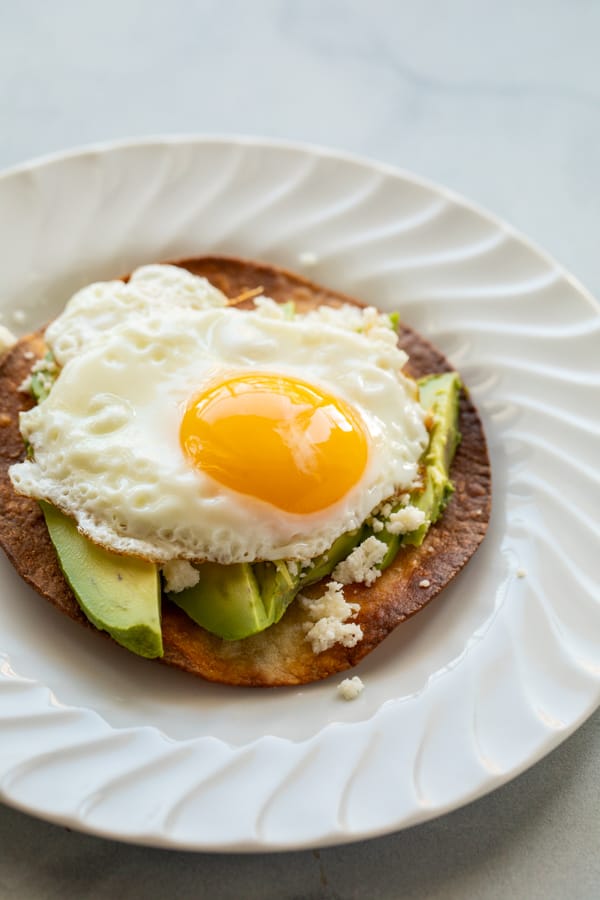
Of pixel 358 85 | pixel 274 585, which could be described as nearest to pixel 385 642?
pixel 274 585

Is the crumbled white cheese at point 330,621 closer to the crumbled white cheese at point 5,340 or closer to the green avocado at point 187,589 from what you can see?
the green avocado at point 187,589

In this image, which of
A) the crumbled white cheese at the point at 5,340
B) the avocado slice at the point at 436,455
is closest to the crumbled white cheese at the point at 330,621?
the avocado slice at the point at 436,455

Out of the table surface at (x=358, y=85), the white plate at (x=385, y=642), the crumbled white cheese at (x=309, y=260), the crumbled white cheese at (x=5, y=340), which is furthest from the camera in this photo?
the table surface at (x=358, y=85)

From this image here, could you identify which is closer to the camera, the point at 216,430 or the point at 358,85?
the point at 216,430

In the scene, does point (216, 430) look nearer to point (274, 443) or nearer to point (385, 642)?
point (274, 443)

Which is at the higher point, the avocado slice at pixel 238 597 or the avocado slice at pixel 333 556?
the avocado slice at pixel 333 556

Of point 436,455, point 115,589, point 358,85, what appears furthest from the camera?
point 358,85
